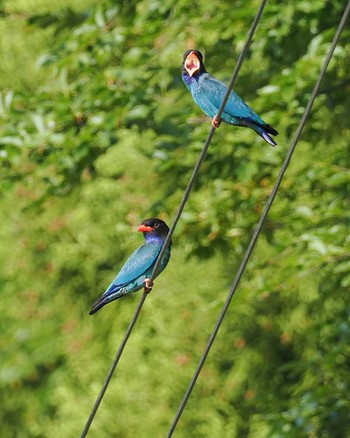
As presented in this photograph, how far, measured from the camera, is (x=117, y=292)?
336 centimetres

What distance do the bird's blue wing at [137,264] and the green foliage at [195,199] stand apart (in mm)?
2395

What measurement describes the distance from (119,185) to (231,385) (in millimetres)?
2100

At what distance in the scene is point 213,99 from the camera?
335 centimetres

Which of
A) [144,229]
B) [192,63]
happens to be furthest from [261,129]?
[144,229]

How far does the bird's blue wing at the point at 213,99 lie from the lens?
322 centimetres

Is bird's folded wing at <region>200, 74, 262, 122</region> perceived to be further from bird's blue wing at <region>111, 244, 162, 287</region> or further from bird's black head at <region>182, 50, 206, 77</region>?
bird's blue wing at <region>111, 244, 162, 287</region>

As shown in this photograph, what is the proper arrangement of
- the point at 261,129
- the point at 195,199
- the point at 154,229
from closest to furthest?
the point at 261,129 → the point at 154,229 → the point at 195,199

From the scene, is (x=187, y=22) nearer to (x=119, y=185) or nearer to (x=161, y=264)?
(x=161, y=264)

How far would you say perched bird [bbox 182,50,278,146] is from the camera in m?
3.13

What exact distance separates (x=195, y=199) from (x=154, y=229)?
324cm

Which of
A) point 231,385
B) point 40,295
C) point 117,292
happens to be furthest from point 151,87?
point 40,295

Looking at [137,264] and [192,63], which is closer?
[192,63]

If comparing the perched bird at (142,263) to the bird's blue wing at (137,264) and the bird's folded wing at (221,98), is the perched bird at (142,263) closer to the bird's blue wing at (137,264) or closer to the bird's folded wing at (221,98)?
the bird's blue wing at (137,264)

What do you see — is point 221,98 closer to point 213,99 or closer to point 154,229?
point 213,99
